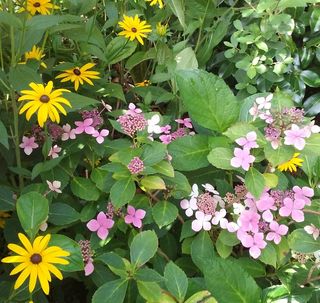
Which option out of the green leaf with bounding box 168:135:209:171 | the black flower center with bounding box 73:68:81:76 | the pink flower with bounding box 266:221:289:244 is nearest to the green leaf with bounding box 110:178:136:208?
the green leaf with bounding box 168:135:209:171

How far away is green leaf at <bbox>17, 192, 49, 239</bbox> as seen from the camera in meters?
0.79

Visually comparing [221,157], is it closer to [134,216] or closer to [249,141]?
[249,141]

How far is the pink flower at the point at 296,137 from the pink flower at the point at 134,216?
27 centimetres

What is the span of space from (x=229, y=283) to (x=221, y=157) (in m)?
0.20

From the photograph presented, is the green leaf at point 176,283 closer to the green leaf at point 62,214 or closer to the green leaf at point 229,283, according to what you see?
the green leaf at point 229,283

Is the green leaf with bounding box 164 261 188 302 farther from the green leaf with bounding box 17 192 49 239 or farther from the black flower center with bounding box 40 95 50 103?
the black flower center with bounding box 40 95 50 103

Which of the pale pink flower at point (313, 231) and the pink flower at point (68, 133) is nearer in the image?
the pale pink flower at point (313, 231)

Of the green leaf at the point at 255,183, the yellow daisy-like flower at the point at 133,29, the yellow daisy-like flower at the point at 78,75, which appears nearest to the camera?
the green leaf at the point at 255,183

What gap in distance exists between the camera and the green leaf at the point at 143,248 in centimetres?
81

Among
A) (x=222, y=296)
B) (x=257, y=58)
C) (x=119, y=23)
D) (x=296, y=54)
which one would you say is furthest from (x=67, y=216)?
(x=296, y=54)

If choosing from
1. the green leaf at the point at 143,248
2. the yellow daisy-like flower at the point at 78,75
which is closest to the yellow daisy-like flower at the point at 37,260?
the green leaf at the point at 143,248

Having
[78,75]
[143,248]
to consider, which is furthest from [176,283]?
[78,75]

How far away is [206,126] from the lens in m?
0.98

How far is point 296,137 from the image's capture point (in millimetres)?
834
